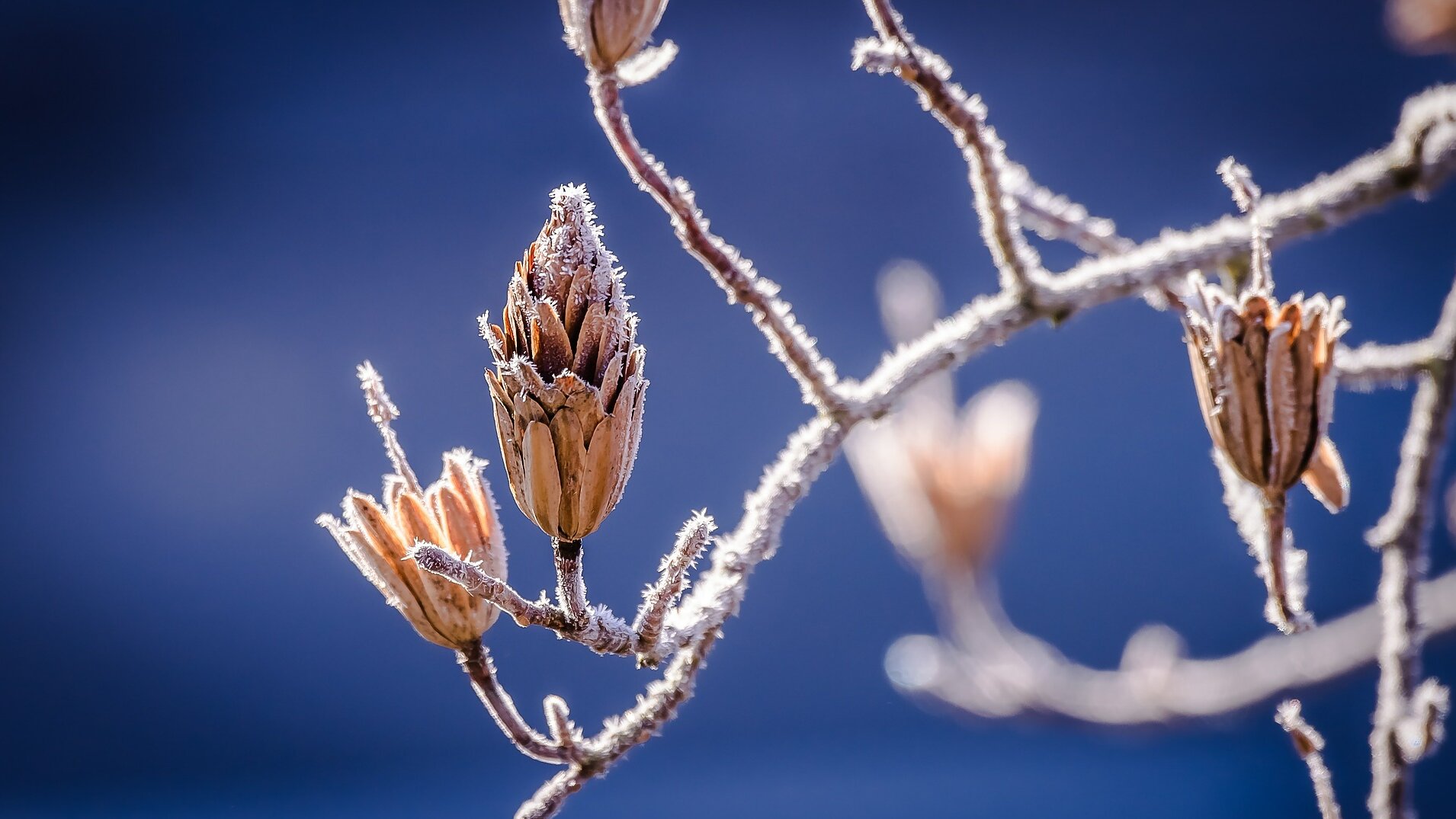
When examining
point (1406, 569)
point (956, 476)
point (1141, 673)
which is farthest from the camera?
point (1141, 673)

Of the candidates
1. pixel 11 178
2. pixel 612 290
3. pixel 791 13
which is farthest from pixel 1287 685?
pixel 11 178

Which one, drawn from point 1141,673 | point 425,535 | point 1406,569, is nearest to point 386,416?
point 425,535

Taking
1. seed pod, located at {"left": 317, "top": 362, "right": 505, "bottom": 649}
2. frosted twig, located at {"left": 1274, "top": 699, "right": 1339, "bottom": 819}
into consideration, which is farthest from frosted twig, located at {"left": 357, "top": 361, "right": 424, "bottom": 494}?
frosted twig, located at {"left": 1274, "top": 699, "right": 1339, "bottom": 819}

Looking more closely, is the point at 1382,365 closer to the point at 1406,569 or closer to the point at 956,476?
the point at 1406,569

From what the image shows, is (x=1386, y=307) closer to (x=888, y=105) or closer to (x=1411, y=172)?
(x=888, y=105)

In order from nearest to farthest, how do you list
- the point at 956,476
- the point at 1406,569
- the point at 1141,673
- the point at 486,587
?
1. the point at 486,587
2. the point at 1406,569
3. the point at 956,476
4. the point at 1141,673

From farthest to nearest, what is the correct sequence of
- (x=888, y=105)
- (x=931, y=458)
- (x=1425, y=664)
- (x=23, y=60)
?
(x=888, y=105)
(x=1425, y=664)
(x=23, y=60)
(x=931, y=458)
